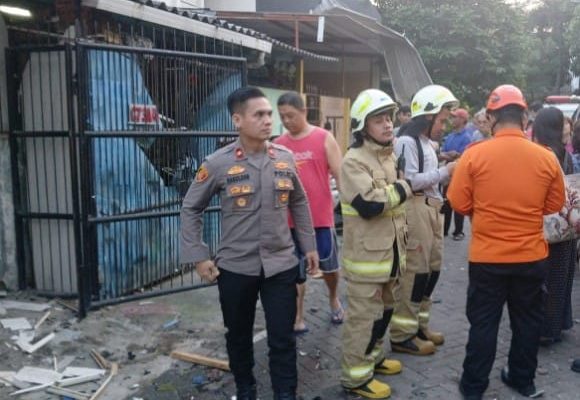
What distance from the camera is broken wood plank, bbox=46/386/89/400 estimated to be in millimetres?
3770

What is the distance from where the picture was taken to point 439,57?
1928 centimetres

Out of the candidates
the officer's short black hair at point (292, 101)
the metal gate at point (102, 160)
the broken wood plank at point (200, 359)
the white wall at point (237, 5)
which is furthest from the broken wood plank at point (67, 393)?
the white wall at point (237, 5)

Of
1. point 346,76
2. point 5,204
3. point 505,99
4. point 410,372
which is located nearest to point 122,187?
point 5,204

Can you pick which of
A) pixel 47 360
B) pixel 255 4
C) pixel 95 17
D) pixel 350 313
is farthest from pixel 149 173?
pixel 255 4

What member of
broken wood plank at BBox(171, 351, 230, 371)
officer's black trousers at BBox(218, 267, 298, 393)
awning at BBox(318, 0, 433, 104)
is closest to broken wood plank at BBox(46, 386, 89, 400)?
broken wood plank at BBox(171, 351, 230, 371)

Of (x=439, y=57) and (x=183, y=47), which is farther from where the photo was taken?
(x=439, y=57)

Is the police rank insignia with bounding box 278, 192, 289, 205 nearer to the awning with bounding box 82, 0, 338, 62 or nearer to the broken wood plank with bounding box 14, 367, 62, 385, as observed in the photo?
the broken wood plank with bounding box 14, 367, 62, 385

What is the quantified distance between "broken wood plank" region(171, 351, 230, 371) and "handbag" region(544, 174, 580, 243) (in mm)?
2388

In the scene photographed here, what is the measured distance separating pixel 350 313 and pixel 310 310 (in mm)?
1754

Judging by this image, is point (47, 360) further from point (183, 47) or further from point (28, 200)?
point (183, 47)

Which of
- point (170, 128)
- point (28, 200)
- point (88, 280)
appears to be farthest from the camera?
point (170, 128)

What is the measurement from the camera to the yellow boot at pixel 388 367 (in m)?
4.00

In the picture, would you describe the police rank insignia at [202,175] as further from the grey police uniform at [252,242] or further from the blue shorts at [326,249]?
the blue shorts at [326,249]

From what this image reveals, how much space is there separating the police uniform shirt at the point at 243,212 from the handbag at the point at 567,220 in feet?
5.99
